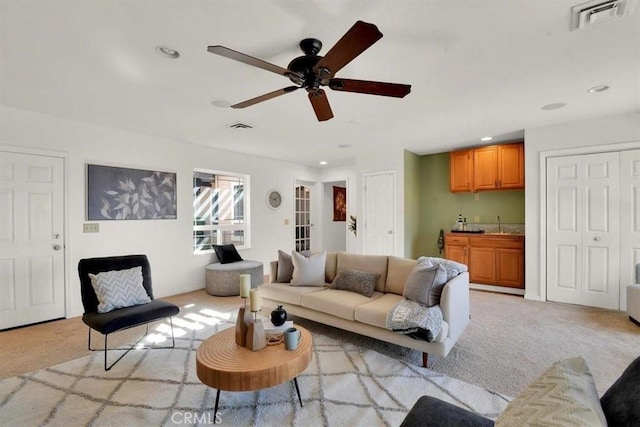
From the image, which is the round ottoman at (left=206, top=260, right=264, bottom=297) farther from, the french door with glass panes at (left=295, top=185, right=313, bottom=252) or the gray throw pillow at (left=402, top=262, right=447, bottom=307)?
the gray throw pillow at (left=402, top=262, right=447, bottom=307)

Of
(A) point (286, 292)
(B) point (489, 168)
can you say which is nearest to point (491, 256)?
(B) point (489, 168)

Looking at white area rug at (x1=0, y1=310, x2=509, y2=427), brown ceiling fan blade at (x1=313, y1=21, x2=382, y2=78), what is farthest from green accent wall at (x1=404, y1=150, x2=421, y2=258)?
brown ceiling fan blade at (x1=313, y1=21, x2=382, y2=78)

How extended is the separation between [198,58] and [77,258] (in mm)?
3141

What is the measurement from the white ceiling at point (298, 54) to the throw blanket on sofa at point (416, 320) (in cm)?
199

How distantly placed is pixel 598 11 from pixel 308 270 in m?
3.11

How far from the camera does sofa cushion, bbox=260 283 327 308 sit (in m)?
3.24

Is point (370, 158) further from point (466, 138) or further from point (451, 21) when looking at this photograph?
point (451, 21)

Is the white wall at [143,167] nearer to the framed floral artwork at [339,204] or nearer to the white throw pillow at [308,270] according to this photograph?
the framed floral artwork at [339,204]

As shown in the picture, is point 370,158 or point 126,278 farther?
point 370,158

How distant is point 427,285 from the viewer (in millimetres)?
2623

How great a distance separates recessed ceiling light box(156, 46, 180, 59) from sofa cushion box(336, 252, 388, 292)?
8.49ft

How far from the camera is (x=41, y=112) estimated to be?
3.44 metres

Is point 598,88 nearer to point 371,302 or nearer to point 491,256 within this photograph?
point 491,256

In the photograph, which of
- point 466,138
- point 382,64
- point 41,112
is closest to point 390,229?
point 466,138
